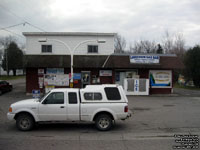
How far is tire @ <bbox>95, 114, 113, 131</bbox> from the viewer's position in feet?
24.6

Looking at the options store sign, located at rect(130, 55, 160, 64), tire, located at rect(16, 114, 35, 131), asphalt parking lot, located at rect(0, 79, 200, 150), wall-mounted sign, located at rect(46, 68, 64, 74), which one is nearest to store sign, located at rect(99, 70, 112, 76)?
store sign, located at rect(130, 55, 160, 64)

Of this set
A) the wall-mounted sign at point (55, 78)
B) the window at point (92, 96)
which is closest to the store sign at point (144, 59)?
the wall-mounted sign at point (55, 78)

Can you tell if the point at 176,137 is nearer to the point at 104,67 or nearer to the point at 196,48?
the point at 104,67

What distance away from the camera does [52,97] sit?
298 inches

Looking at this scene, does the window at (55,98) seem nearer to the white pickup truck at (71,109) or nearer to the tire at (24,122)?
the white pickup truck at (71,109)

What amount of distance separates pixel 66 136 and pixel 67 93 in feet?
5.71

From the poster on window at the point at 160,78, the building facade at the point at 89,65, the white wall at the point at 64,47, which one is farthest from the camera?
the white wall at the point at 64,47

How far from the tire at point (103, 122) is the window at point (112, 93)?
799 mm

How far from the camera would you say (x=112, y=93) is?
25.1ft

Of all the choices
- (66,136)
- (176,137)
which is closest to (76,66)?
(66,136)

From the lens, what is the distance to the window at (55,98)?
7.49 meters

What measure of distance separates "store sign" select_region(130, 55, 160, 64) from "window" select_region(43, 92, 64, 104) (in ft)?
41.7

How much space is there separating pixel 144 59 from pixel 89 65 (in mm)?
5921

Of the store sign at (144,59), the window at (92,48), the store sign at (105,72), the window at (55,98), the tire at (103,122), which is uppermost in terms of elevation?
the window at (92,48)
